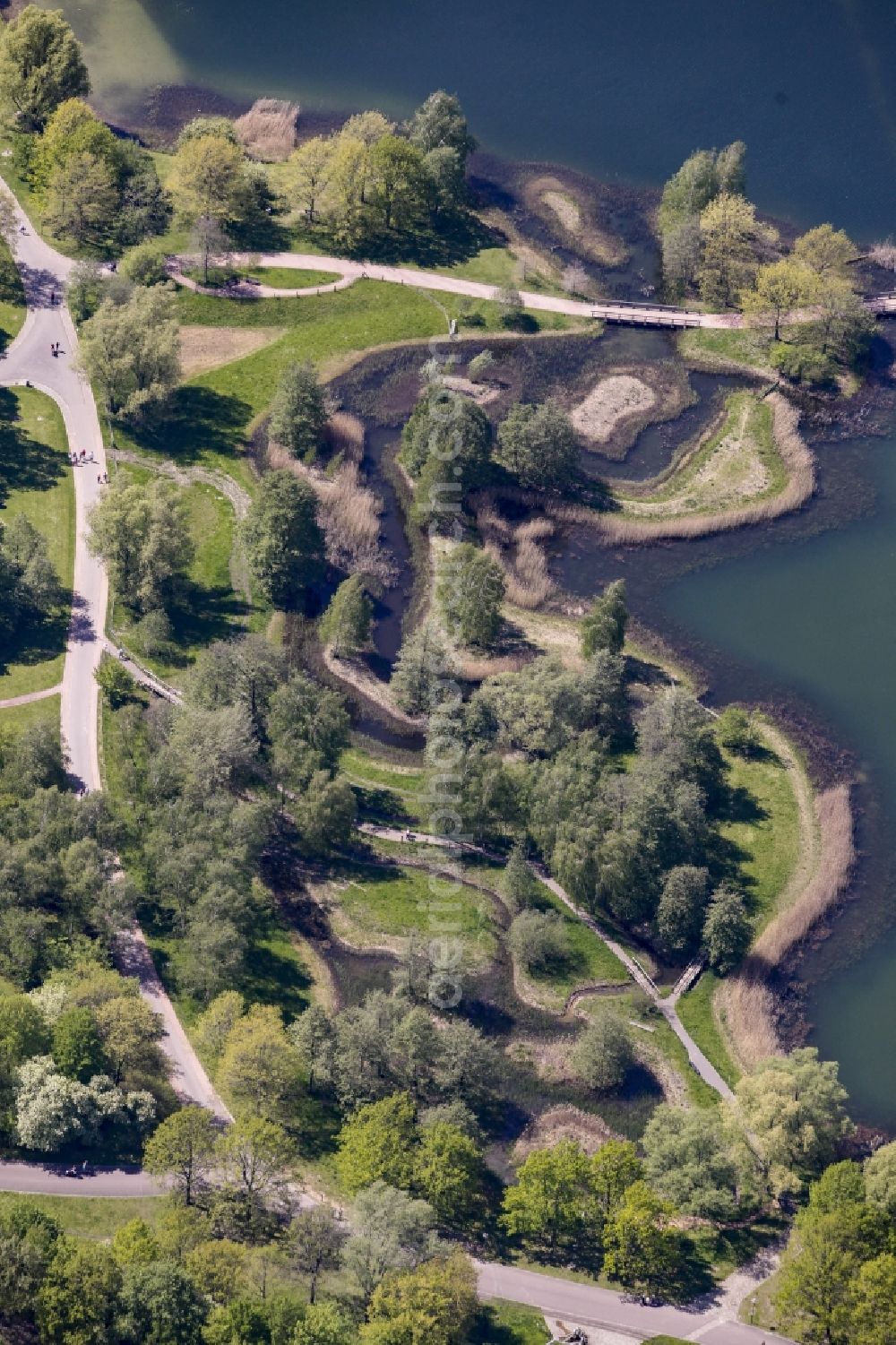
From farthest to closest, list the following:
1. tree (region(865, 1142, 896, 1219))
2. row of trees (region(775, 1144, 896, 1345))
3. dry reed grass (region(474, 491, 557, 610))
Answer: dry reed grass (region(474, 491, 557, 610)) → tree (region(865, 1142, 896, 1219)) → row of trees (region(775, 1144, 896, 1345))

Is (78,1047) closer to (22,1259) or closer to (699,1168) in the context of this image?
(22,1259)

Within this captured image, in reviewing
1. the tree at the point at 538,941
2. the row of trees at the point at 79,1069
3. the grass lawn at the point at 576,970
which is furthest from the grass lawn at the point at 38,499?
the grass lawn at the point at 576,970

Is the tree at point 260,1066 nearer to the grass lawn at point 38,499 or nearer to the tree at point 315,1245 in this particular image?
the tree at point 315,1245

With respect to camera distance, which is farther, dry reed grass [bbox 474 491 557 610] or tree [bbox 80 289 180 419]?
tree [bbox 80 289 180 419]

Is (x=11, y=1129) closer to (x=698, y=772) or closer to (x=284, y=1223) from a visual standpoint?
(x=284, y=1223)

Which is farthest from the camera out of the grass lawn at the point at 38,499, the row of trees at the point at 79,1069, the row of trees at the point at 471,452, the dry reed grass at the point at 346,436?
the dry reed grass at the point at 346,436

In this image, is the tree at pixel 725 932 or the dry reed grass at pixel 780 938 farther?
the tree at pixel 725 932

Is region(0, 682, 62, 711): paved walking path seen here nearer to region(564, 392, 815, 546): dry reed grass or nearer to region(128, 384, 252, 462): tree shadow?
region(128, 384, 252, 462): tree shadow

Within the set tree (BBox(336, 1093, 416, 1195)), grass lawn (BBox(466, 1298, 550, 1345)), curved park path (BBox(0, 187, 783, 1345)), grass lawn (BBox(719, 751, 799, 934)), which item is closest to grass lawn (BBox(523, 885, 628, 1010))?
curved park path (BBox(0, 187, 783, 1345))
